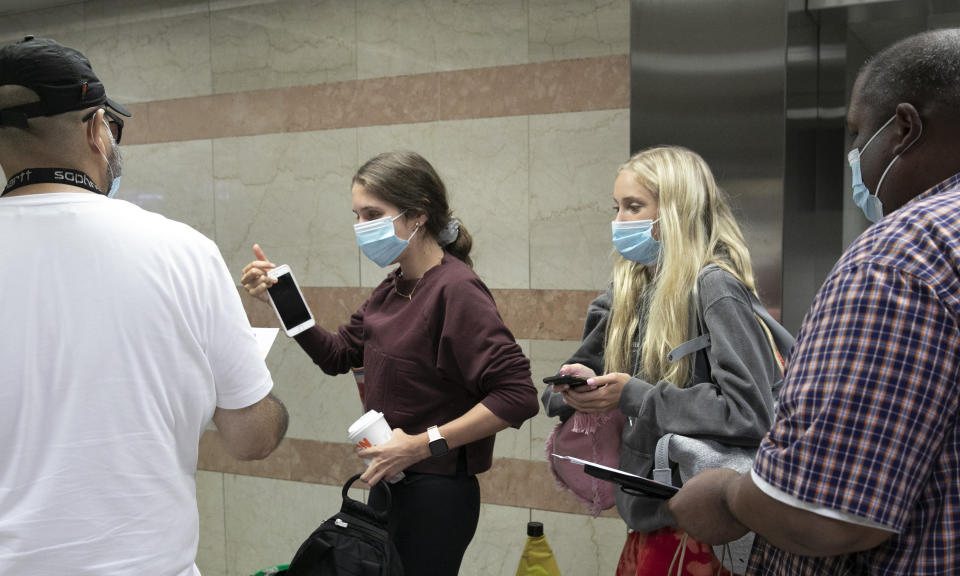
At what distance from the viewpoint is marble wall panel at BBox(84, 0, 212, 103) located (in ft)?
14.9

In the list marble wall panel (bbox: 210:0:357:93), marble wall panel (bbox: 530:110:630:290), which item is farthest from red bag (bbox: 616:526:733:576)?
marble wall panel (bbox: 210:0:357:93)

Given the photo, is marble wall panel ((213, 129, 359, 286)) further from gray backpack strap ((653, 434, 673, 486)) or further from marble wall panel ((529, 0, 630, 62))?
gray backpack strap ((653, 434, 673, 486))

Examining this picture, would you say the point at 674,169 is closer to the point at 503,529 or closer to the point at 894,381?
the point at 894,381

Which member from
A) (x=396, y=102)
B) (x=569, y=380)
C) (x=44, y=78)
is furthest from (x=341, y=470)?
(x=44, y=78)

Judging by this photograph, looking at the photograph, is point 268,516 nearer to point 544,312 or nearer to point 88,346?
point 544,312

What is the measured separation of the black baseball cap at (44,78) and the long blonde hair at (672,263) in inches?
58.6

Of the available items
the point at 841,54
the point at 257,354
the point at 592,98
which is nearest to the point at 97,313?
the point at 257,354

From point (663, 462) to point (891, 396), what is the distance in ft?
3.45

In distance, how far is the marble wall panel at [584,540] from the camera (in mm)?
3701

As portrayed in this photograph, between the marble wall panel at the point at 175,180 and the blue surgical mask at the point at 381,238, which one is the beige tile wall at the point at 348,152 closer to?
the marble wall panel at the point at 175,180

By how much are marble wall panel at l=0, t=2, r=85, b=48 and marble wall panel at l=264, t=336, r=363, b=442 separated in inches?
85.2

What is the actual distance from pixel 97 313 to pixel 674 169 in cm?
159

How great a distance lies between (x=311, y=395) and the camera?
4.42m

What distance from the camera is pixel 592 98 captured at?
12.1ft
